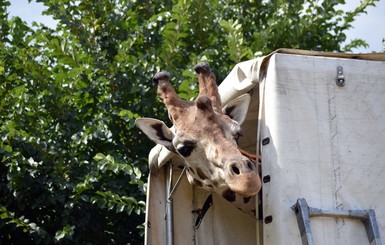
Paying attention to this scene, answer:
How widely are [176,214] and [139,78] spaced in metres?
4.08

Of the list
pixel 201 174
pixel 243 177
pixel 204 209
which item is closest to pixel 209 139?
pixel 201 174

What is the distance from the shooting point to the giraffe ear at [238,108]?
283 inches

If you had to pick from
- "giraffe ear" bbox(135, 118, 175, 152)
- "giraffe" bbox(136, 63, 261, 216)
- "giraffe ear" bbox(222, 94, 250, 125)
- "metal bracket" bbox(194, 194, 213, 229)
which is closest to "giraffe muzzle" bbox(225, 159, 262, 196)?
"giraffe" bbox(136, 63, 261, 216)

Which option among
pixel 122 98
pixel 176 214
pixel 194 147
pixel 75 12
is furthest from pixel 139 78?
pixel 194 147

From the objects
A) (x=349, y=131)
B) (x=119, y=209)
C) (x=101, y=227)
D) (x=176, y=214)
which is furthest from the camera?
(x=101, y=227)

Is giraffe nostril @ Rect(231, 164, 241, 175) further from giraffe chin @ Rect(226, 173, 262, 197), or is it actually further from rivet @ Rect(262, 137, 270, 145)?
rivet @ Rect(262, 137, 270, 145)

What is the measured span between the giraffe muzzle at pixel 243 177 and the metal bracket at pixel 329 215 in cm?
30

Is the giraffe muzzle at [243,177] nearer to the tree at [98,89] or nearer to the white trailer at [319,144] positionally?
the white trailer at [319,144]

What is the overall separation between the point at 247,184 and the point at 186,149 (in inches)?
30.4

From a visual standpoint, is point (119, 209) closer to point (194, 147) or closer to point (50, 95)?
point (50, 95)

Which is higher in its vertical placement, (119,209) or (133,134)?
(133,134)

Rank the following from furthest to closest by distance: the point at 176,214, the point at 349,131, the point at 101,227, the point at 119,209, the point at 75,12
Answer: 1. the point at 75,12
2. the point at 101,227
3. the point at 119,209
4. the point at 176,214
5. the point at 349,131

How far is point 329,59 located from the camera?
7.04m

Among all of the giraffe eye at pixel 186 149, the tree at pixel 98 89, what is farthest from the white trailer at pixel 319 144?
the tree at pixel 98 89
